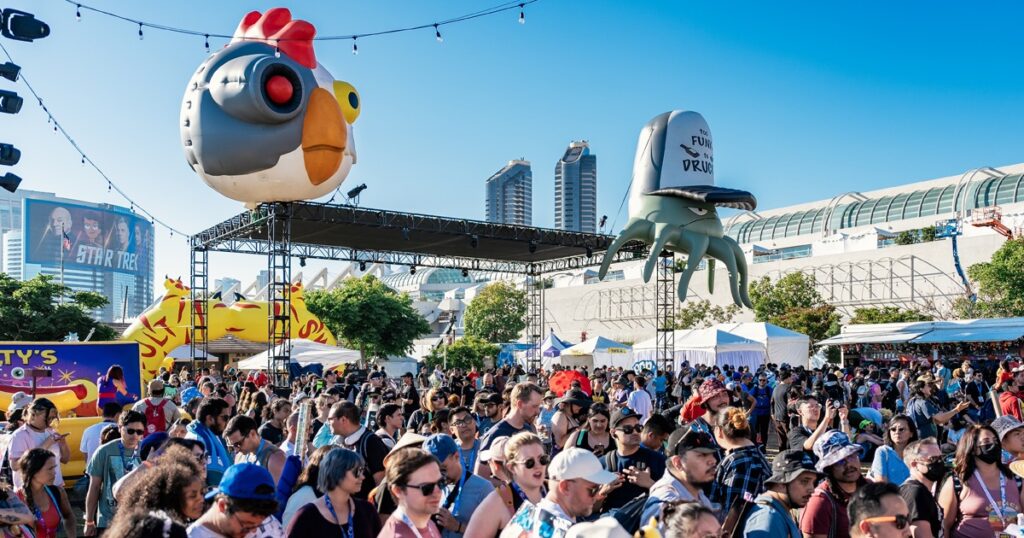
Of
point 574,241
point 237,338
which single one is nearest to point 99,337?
point 237,338

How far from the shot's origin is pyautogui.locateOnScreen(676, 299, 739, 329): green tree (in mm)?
52000

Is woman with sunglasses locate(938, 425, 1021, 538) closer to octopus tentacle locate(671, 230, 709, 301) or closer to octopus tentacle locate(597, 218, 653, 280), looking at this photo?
octopus tentacle locate(671, 230, 709, 301)

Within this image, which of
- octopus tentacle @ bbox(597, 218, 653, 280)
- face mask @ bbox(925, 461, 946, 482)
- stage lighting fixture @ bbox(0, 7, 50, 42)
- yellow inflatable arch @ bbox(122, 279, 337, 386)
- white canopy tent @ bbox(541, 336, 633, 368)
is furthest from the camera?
yellow inflatable arch @ bbox(122, 279, 337, 386)

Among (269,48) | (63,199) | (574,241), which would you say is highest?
(63,199)

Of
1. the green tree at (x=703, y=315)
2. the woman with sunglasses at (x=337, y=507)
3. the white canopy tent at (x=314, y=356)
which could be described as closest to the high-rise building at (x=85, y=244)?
the green tree at (x=703, y=315)

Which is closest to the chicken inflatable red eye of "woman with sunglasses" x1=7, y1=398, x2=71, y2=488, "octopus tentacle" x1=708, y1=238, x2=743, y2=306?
"woman with sunglasses" x1=7, y1=398, x2=71, y2=488

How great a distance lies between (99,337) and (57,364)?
32.4 meters

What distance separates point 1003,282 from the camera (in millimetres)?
37750

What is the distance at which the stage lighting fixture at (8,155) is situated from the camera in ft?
34.2

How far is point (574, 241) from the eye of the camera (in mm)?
24453

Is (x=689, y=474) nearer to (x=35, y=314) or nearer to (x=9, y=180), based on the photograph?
(x=9, y=180)

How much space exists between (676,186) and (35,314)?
95.9 feet

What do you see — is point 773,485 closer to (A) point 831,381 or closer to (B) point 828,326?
(A) point 831,381

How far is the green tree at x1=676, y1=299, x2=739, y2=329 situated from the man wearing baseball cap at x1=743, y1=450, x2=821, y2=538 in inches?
1900
